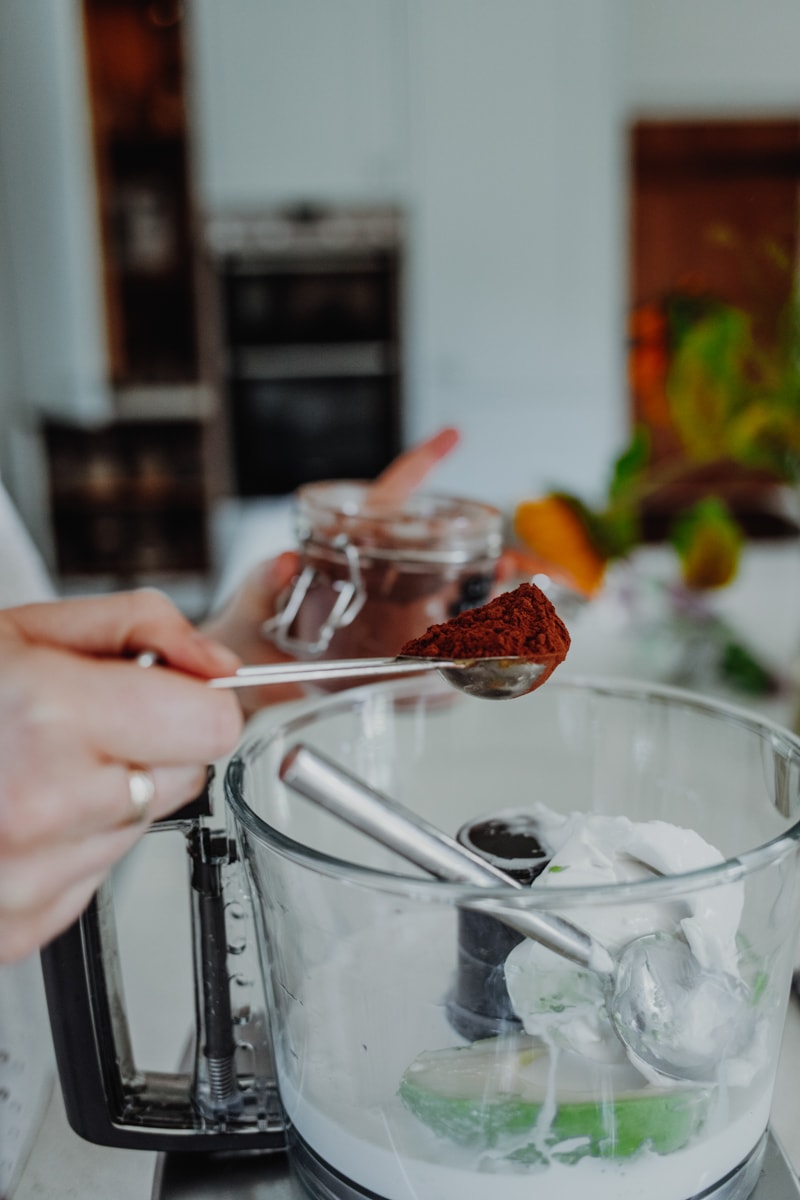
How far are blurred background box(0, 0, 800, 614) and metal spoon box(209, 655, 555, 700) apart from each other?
2480 millimetres

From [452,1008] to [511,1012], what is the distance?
0.02 m

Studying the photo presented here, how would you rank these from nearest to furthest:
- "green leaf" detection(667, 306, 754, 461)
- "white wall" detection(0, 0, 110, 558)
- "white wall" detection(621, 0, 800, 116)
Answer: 1. "green leaf" detection(667, 306, 754, 461)
2. "white wall" detection(0, 0, 110, 558)
3. "white wall" detection(621, 0, 800, 116)

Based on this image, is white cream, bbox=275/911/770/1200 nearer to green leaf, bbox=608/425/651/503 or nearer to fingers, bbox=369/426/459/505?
fingers, bbox=369/426/459/505

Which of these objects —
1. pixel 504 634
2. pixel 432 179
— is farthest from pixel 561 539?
pixel 432 179

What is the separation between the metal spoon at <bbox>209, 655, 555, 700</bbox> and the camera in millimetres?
298

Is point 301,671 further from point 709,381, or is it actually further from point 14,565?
point 709,381

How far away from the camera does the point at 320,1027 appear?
35 cm

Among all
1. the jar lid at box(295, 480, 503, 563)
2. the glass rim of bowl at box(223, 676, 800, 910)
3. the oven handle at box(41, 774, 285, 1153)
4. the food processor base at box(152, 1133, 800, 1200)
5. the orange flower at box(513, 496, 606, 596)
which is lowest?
the food processor base at box(152, 1133, 800, 1200)

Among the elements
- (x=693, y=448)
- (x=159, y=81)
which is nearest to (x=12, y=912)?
(x=693, y=448)

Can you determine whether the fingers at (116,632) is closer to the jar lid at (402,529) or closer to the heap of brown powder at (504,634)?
the heap of brown powder at (504,634)

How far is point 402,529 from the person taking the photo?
22.7 inches

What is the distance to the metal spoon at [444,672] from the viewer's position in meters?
0.30

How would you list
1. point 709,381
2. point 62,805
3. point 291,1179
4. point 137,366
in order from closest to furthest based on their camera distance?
point 62,805 < point 291,1179 < point 709,381 < point 137,366

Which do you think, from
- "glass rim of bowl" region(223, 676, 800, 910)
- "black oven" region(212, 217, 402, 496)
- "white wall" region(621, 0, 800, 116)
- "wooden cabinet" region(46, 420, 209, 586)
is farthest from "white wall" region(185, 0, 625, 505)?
"glass rim of bowl" region(223, 676, 800, 910)
